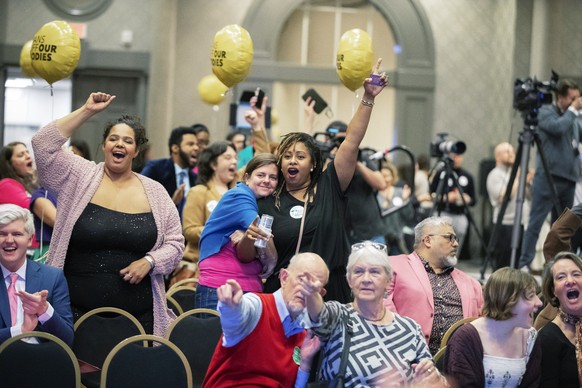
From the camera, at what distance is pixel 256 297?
3627 mm

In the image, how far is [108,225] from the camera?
4.53 meters

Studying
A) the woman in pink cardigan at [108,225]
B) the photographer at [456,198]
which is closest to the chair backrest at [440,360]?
the woman in pink cardigan at [108,225]

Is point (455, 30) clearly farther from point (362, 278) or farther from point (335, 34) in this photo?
point (362, 278)

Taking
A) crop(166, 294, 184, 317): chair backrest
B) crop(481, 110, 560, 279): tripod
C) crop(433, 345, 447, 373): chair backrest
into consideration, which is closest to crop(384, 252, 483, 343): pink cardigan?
crop(433, 345, 447, 373): chair backrest

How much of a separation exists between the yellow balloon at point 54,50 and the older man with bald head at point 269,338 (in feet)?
8.85

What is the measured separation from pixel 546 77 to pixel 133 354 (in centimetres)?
939

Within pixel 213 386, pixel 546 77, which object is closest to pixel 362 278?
pixel 213 386

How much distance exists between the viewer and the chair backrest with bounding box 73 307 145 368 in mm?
4516

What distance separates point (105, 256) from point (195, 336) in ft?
1.83

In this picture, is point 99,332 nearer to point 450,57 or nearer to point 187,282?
point 187,282

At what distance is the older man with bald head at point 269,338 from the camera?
3.59 meters

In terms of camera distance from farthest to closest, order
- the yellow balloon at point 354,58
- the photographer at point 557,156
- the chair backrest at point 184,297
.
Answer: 1. the photographer at point 557,156
2. the yellow balloon at point 354,58
3. the chair backrest at point 184,297

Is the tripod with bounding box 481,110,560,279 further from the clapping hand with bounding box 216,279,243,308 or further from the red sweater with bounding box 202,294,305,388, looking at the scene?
the clapping hand with bounding box 216,279,243,308

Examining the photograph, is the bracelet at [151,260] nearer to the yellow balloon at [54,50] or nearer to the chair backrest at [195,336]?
the chair backrest at [195,336]
